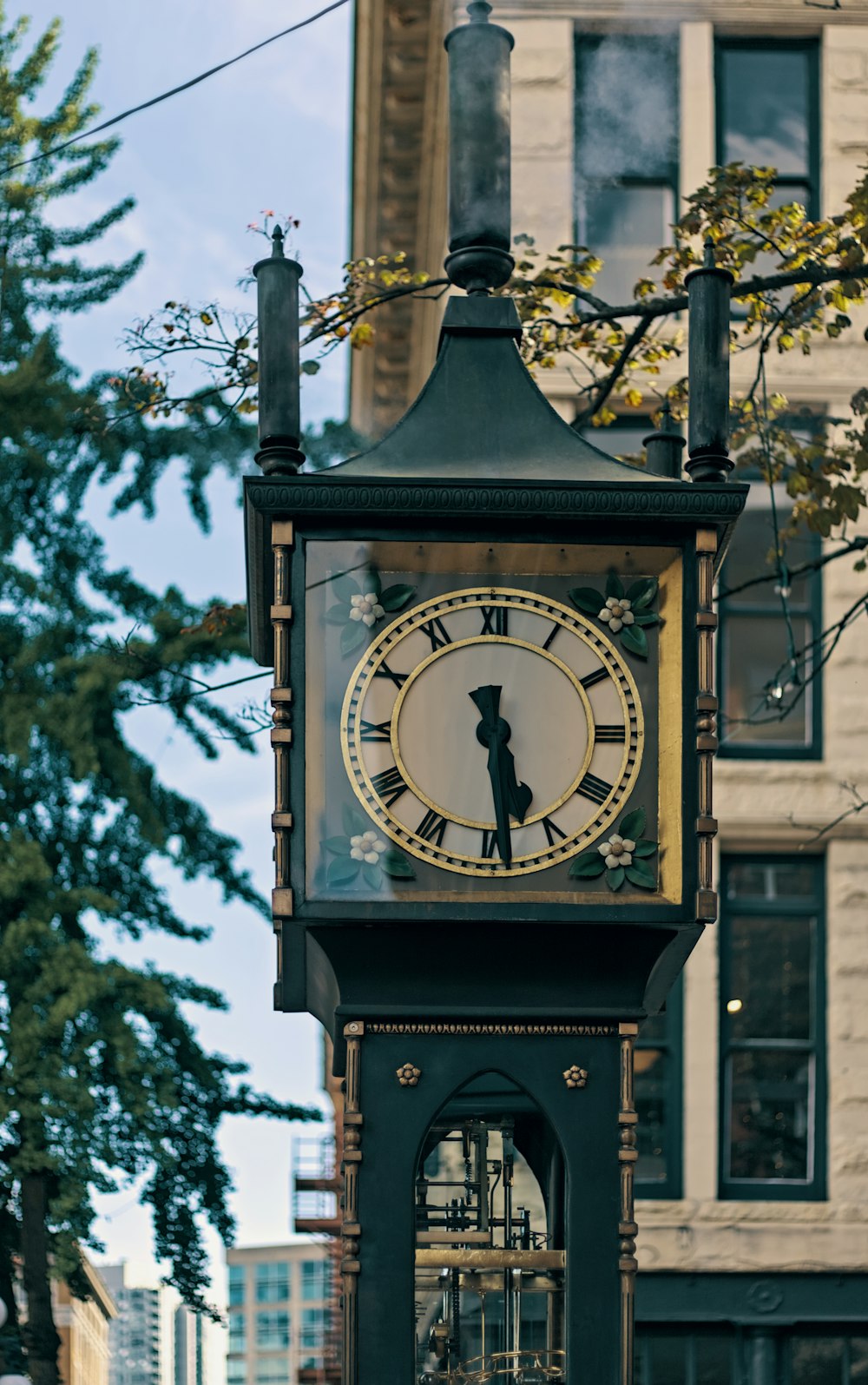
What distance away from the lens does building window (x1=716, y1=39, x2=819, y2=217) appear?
14.5 meters

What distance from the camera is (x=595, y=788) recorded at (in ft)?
14.2

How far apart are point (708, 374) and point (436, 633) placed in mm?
695

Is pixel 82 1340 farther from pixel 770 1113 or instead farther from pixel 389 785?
pixel 389 785

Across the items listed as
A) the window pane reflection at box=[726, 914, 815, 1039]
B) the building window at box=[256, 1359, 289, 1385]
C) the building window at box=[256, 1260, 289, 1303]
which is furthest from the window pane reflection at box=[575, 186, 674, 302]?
the building window at box=[256, 1359, 289, 1385]

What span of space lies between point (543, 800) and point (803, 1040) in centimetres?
970

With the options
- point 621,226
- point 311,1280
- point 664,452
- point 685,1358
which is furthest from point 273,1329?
point 664,452

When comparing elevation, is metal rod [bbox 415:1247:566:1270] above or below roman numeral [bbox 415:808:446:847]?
below

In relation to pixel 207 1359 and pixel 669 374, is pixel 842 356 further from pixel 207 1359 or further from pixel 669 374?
pixel 207 1359

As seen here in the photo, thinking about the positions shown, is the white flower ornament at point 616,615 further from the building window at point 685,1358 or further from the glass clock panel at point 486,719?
the building window at point 685,1358

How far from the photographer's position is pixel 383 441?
453 cm

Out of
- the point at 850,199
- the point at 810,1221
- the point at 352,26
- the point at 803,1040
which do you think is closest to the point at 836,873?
the point at 803,1040

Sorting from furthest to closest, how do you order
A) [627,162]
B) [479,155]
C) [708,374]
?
[627,162], [479,155], [708,374]

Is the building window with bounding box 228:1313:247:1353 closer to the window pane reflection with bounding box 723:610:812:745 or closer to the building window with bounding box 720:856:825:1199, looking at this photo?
the building window with bounding box 720:856:825:1199

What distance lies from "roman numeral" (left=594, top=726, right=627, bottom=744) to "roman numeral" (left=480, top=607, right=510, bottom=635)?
24 centimetres
